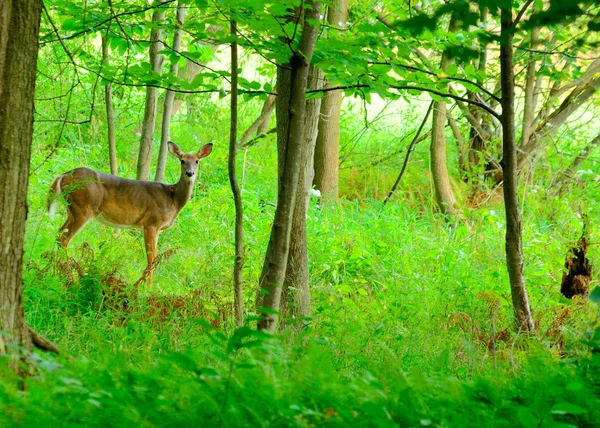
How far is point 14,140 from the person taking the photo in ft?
11.1

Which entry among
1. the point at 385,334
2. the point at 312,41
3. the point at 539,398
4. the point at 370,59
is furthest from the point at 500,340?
the point at 539,398

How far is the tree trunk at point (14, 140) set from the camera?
335cm

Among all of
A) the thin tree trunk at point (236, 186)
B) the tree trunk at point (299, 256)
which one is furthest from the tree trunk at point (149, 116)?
the thin tree trunk at point (236, 186)

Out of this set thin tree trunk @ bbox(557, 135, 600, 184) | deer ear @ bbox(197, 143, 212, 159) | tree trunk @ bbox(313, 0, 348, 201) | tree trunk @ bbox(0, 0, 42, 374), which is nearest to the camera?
tree trunk @ bbox(0, 0, 42, 374)

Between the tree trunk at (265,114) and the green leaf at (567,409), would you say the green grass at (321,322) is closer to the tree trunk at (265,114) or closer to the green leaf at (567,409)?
the green leaf at (567,409)

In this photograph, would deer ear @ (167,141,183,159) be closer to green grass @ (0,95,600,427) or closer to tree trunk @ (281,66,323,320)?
green grass @ (0,95,600,427)

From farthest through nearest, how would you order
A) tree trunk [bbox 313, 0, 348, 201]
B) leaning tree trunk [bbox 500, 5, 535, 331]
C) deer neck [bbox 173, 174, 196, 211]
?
tree trunk [bbox 313, 0, 348, 201]
deer neck [bbox 173, 174, 196, 211]
leaning tree trunk [bbox 500, 5, 535, 331]

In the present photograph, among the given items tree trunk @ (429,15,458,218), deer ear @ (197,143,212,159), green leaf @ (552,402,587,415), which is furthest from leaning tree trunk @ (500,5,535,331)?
tree trunk @ (429,15,458,218)

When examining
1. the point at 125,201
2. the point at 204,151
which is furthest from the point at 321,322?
the point at 204,151

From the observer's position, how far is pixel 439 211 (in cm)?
1120

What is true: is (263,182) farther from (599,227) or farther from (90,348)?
(90,348)

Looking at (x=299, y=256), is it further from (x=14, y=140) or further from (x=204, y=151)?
(x=204, y=151)

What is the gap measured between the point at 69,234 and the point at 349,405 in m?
6.35

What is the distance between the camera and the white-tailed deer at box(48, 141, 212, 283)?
8477 mm
